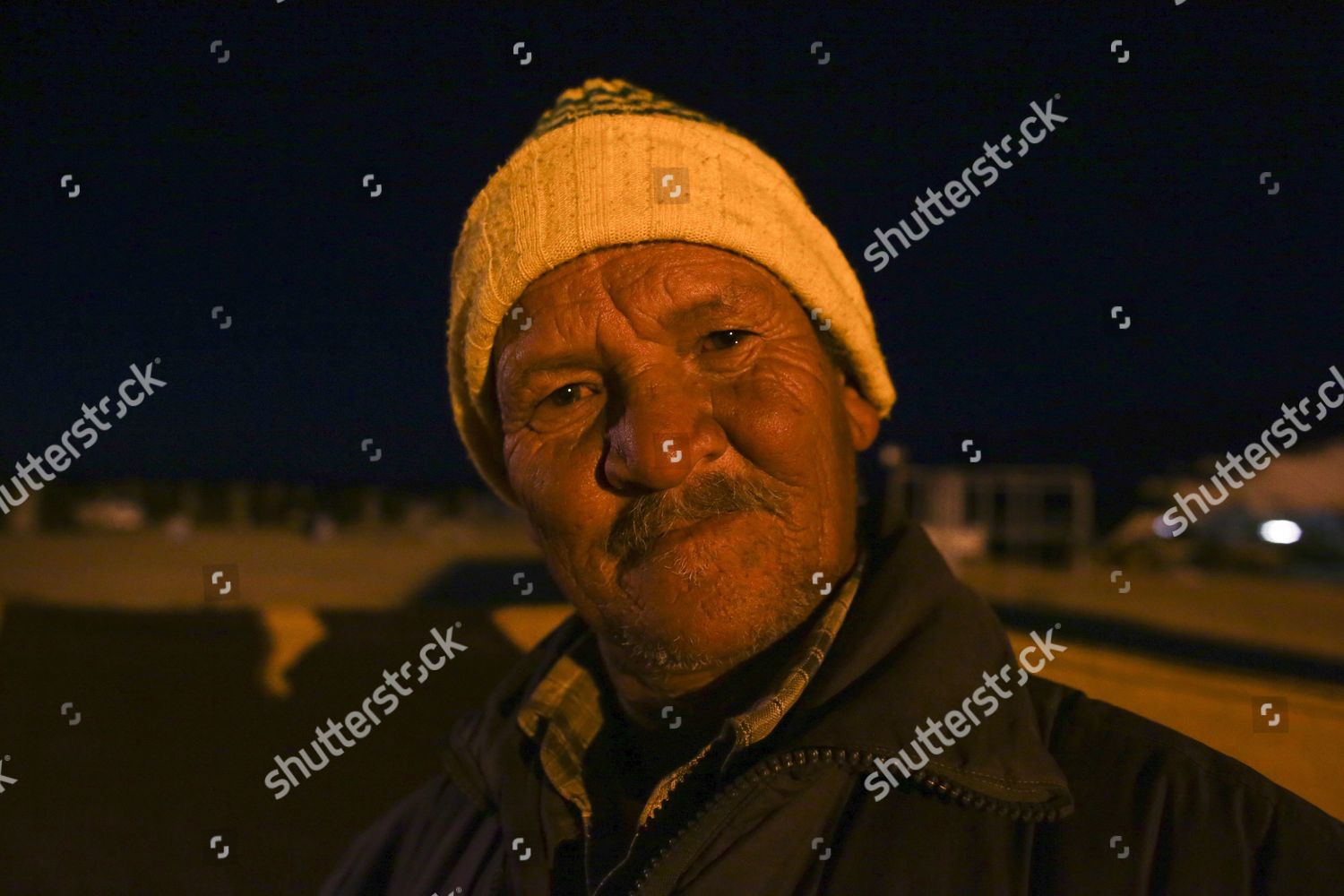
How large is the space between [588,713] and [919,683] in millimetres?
791

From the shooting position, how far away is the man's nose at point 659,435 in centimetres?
122

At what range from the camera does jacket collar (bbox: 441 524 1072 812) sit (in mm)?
1060

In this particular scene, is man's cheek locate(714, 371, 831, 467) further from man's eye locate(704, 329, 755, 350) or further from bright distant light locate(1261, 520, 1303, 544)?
bright distant light locate(1261, 520, 1303, 544)

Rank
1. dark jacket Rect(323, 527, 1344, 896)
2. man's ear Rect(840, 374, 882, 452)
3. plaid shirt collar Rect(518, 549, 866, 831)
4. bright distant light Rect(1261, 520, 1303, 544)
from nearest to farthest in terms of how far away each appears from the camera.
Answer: dark jacket Rect(323, 527, 1344, 896) → plaid shirt collar Rect(518, 549, 866, 831) → man's ear Rect(840, 374, 882, 452) → bright distant light Rect(1261, 520, 1303, 544)

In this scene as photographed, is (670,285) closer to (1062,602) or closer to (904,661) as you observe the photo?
(904,661)

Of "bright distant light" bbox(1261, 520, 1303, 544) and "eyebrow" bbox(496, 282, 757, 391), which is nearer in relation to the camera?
"eyebrow" bbox(496, 282, 757, 391)

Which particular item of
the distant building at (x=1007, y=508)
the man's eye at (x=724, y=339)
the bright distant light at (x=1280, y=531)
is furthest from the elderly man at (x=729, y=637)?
the bright distant light at (x=1280, y=531)

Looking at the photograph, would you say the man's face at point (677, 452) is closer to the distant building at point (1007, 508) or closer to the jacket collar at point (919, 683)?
the jacket collar at point (919, 683)

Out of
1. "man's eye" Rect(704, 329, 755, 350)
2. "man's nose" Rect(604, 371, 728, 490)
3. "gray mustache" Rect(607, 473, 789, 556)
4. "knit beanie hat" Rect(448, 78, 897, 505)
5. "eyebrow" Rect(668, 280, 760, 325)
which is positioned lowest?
"gray mustache" Rect(607, 473, 789, 556)

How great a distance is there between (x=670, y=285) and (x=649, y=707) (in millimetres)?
804

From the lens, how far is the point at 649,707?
146 centimetres

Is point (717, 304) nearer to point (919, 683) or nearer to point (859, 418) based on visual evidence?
point (859, 418)

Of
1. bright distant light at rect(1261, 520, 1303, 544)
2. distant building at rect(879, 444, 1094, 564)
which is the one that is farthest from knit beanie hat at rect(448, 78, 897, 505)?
bright distant light at rect(1261, 520, 1303, 544)

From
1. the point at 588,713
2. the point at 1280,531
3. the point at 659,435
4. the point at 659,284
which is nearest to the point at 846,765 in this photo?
the point at 659,435
